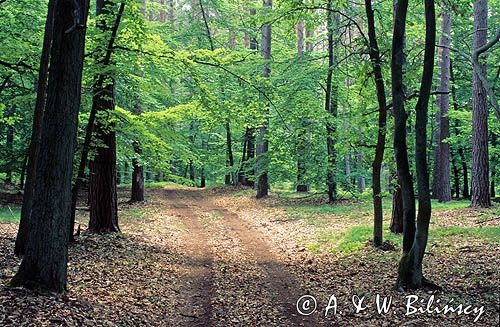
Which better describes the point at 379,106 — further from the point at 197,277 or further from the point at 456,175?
the point at 456,175

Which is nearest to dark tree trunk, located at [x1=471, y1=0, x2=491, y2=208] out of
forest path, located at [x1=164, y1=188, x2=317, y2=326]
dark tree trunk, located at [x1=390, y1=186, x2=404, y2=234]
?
dark tree trunk, located at [x1=390, y1=186, x2=404, y2=234]

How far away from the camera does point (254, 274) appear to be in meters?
9.16

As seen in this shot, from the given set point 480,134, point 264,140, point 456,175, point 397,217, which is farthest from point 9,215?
point 456,175

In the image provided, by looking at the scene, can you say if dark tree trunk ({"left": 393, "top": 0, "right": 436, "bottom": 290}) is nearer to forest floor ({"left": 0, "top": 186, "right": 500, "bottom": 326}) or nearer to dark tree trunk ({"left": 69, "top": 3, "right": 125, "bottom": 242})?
forest floor ({"left": 0, "top": 186, "right": 500, "bottom": 326})

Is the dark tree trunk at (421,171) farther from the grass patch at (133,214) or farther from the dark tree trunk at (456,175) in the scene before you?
the dark tree trunk at (456,175)

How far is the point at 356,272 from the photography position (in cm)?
863

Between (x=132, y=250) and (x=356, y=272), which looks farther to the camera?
(x=132, y=250)

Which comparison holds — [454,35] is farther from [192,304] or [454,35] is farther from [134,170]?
[192,304]

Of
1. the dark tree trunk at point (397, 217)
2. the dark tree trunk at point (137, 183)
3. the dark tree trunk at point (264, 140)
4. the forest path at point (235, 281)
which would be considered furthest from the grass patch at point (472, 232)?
the dark tree trunk at point (137, 183)

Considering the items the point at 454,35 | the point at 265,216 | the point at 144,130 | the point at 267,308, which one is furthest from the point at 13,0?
the point at 454,35

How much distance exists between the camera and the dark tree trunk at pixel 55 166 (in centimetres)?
607

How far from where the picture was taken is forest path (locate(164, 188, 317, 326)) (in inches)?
267

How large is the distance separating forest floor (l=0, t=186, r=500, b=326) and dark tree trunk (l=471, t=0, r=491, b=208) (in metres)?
0.79

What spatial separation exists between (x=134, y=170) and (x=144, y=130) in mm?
9018
